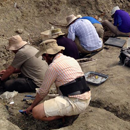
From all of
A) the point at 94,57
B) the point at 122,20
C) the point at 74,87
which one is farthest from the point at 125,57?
the point at 74,87

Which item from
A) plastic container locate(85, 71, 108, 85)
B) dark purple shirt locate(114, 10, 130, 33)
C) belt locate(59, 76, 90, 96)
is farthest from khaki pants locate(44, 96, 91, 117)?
dark purple shirt locate(114, 10, 130, 33)

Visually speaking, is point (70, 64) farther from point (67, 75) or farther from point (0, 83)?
point (0, 83)

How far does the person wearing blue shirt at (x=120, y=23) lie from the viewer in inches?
315

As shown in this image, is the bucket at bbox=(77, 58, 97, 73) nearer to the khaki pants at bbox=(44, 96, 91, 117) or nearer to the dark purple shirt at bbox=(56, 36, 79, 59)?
the dark purple shirt at bbox=(56, 36, 79, 59)

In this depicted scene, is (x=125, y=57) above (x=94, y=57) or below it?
above

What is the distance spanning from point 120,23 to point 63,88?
5.53 meters

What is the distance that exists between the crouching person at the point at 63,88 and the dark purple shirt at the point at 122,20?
5.21 meters

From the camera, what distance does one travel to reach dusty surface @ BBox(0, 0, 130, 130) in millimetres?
3670

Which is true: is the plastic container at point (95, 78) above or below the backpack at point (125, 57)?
below

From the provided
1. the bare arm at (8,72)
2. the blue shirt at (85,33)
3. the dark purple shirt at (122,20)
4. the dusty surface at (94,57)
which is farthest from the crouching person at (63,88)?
the dark purple shirt at (122,20)

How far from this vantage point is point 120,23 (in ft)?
26.8

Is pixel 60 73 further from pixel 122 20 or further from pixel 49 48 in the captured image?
pixel 122 20

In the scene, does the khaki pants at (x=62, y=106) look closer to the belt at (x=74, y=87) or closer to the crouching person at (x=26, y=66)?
the belt at (x=74, y=87)

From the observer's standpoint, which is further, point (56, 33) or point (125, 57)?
point (125, 57)
